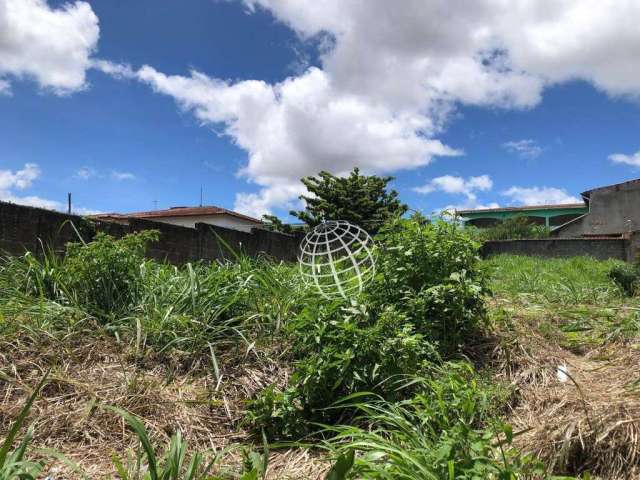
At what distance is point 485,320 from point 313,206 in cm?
1974

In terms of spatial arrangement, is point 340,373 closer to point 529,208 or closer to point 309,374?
point 309,374

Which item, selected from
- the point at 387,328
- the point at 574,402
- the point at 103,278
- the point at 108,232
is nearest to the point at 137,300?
the point at 103,278

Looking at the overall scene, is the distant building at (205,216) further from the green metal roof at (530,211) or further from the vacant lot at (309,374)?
the vacant lot at (309,374)

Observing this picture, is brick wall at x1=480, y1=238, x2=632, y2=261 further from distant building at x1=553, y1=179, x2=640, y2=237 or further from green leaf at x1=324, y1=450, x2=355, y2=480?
green leaf at x1=324, y1=450, x2=355, y2=480

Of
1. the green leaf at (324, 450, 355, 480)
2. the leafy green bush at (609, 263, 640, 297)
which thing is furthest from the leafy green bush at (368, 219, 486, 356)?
the leafy green bush at (609, 263, 640, 297)

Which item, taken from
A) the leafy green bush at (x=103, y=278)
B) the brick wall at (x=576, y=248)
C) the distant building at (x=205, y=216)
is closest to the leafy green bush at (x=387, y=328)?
the leafy green bush at (x=103, y=278)

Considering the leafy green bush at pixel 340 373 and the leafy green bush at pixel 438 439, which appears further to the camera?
the leafy green bush at pixel 340 373

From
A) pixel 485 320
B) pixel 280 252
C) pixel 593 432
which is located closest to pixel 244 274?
pixel 485 320

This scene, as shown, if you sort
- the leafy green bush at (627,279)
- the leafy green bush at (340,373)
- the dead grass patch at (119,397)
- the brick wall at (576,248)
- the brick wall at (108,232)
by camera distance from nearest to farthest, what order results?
the dead grass patch at (119,397) < the leafy green bush at (340,373) < the brick wall at (108,232) < the leafy green bush at (627,279) < the brick wall at (576,248)

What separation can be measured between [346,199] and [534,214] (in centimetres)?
1721

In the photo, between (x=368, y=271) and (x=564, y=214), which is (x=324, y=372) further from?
(x=564, y=214)

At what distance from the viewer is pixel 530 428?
223 cm

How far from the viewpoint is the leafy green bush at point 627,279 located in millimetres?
6387

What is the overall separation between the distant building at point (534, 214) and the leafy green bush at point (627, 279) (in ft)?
87.9
